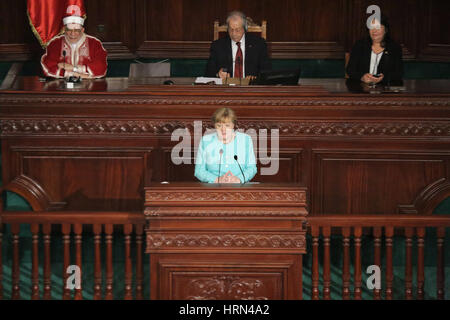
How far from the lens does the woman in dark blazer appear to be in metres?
7.07

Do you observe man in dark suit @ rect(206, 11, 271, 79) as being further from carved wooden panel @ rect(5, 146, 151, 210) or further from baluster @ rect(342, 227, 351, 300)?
baluster @ rect(342, 227, 351, 300)

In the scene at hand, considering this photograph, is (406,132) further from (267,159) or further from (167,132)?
(167,132)

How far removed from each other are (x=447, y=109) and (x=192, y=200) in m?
2.28

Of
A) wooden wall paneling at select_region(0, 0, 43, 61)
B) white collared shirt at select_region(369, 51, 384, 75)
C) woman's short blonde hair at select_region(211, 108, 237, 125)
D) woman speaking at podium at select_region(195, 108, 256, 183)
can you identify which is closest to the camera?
woman's short blonde hair at select_region(211, 108, 237, 125)

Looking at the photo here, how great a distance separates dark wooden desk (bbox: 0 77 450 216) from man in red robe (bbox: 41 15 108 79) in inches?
52.2

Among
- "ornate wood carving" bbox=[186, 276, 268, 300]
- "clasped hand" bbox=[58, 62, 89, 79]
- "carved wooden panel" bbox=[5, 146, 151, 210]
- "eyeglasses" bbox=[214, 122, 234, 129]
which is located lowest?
A: "ornate wood carving" bbox=[186, 276, 268, 300]

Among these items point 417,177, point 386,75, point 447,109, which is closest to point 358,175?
point 417,177

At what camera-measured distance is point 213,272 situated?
4.58 metres

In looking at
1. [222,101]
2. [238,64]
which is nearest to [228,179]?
[222,101]

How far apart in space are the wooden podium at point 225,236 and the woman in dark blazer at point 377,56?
2.64 metres

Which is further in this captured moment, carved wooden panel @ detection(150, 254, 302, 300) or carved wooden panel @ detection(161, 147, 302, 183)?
carved wooden panel @ detection(161, 147, 302, 183)

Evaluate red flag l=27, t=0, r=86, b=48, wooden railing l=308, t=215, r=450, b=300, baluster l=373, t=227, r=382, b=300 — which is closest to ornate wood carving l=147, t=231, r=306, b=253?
wooden railing l=308, t=215, r=450, b=300

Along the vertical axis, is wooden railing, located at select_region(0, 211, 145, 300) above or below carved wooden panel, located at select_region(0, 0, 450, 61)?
below

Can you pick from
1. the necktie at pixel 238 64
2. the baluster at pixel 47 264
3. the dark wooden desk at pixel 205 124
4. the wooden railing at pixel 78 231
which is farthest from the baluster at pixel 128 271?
the necktie at pixel 238 64
